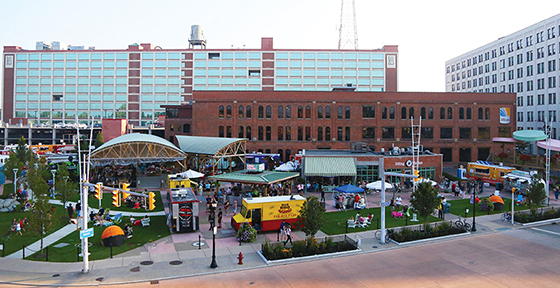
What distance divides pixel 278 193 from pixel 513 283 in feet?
74.5

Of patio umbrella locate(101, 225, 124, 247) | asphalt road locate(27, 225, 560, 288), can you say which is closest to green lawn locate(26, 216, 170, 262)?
A: patio umbrella locate(101, 225, 124, 247)

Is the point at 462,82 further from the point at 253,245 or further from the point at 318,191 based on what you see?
the point at 253,245

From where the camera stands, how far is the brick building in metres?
67.5

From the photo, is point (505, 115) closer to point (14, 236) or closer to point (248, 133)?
point (248, 133)

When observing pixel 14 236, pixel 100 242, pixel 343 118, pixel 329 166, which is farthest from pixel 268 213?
pixel 343 118

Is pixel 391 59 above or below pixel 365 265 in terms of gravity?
above

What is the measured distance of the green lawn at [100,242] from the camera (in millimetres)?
21422

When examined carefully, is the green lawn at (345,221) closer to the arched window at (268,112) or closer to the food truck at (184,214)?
the food truck at (184,214)

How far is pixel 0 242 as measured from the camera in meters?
24.2

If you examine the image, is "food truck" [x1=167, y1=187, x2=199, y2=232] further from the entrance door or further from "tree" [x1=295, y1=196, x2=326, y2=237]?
"tree" [x1=295, y1=196, x2=326, y2=237]

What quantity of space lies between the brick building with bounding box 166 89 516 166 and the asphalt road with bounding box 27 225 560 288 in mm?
44445

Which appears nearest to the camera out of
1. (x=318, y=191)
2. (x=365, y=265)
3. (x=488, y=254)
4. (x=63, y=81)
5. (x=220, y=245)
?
(x=365, y=265)

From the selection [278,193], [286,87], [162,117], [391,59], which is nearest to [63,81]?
[162,117]

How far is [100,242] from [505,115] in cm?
6846
